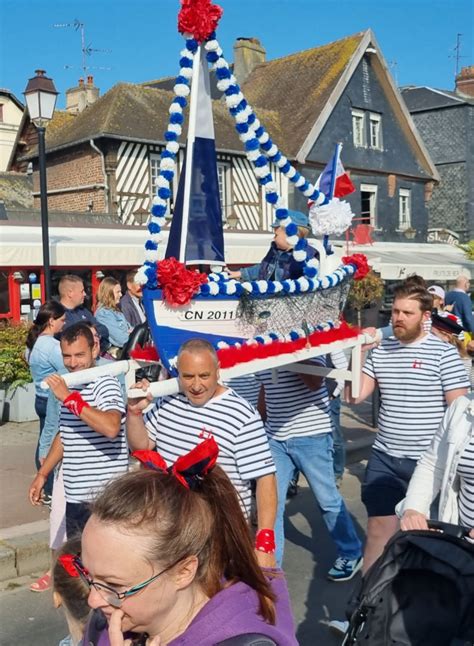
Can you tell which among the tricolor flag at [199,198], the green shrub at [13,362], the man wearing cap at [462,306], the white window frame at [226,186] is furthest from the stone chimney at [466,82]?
the tricolor flag at [199,198]

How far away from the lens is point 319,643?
4293mm

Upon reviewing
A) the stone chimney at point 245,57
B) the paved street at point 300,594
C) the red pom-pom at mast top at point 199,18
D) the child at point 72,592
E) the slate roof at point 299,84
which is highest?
the stone chimney at point 245,57

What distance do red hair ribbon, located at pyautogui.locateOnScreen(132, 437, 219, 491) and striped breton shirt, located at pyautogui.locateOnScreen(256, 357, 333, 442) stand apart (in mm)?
2879

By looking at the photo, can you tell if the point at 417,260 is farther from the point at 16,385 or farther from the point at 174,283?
the point at 174,283

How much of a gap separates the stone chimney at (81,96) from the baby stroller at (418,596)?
26.7 metres

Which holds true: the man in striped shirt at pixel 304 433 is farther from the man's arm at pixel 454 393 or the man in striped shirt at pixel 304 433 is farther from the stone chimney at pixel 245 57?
the stone chimney at pixel 245 57

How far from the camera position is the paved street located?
4438 mm

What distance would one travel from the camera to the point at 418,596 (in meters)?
2.49

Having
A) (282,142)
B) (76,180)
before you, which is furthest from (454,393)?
(282,142)

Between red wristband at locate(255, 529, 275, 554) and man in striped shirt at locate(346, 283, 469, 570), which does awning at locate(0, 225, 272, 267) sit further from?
red wristband at locate(255, 529, 275, 554)

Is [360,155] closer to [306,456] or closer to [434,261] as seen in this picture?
[434,261]

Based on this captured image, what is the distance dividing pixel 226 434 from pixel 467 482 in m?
1.04

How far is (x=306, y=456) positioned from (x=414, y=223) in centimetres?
2403

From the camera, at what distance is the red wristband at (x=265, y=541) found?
3.18 metres
